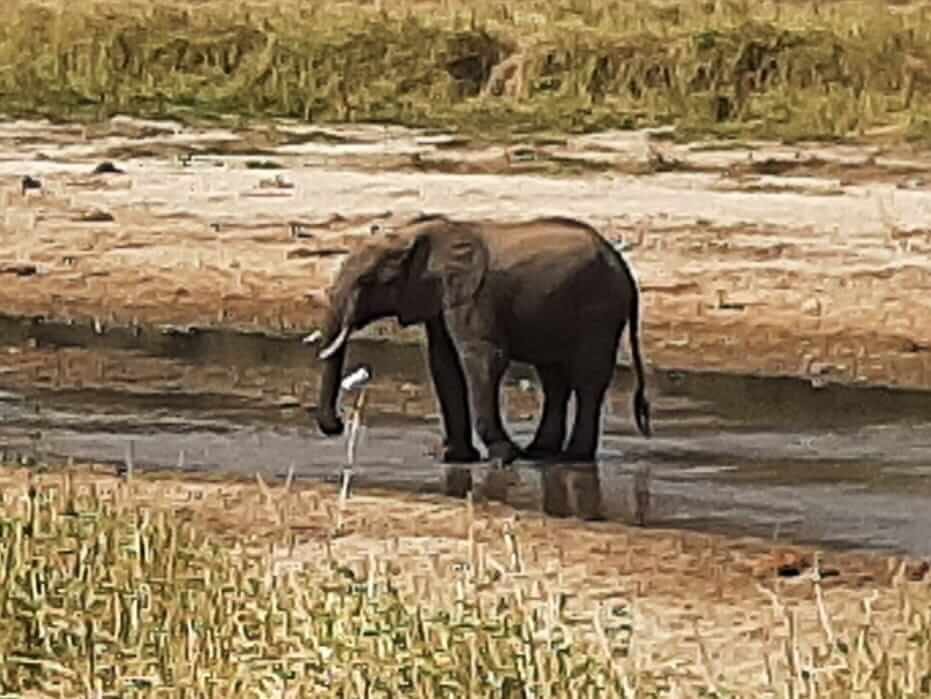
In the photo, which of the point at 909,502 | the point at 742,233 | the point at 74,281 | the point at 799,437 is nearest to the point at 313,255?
the point at 74,281

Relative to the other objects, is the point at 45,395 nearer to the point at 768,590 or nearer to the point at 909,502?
the point at 909,502

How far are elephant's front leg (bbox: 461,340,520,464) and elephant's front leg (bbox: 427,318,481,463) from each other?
101mm

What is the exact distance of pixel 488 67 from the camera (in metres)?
34.8

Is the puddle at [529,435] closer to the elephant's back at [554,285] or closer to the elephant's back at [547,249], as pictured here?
the elephant's back at [554,285]

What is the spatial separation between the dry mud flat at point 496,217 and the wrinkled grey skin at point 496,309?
3477 mm

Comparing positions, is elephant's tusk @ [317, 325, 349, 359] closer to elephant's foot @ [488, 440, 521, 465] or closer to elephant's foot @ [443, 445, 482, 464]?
elephant's foot @ [443, 445, 482, 464]

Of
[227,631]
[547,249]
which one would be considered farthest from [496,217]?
[227,631]

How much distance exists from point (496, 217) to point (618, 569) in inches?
489

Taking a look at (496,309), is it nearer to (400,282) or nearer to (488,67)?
(400,282)

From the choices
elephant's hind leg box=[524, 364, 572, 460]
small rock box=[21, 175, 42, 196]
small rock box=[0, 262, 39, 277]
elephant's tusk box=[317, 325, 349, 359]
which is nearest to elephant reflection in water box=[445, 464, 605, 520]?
elephant's hind leg box=[524, 364, 572, 460]

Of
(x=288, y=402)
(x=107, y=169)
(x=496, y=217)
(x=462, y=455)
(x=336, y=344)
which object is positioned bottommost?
(x=107, y=169)

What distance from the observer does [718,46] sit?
3353 cm

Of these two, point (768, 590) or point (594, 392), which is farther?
point (594, 392)

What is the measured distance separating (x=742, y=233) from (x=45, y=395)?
7.48m
